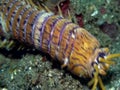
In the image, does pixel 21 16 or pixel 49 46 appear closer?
pixel 49 46

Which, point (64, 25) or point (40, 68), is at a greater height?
point (64, 25)

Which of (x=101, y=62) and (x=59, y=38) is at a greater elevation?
(x=59, y=38)

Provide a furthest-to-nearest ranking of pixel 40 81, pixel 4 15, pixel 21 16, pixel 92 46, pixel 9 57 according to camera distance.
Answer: pixel 9 57 → pixel 4 15 → pixel 21 16 → pixel 40 81 → pixel 92 46

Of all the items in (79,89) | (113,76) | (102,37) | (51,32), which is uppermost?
(51,32)

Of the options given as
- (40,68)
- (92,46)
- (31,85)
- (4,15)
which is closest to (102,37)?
(92,46)

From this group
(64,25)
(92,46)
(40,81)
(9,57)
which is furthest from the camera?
(9,57)

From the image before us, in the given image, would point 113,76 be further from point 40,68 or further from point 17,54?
point 17,54

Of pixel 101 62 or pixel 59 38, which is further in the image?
pixel 59 38

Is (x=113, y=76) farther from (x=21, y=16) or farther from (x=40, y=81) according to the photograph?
(x=21, y=16)
